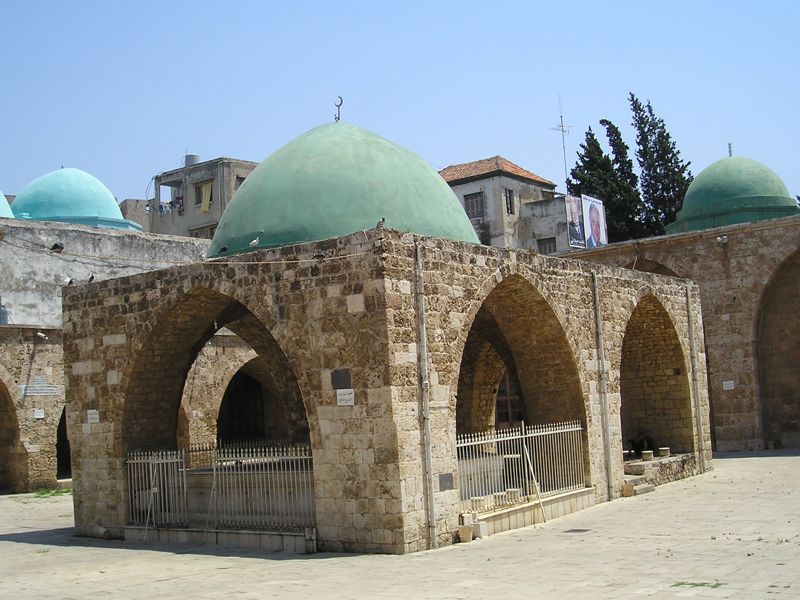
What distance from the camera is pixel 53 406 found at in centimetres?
1697

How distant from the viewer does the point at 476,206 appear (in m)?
34.3

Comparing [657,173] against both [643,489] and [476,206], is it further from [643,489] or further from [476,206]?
[643,489]

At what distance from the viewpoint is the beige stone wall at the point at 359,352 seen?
8.60 meters

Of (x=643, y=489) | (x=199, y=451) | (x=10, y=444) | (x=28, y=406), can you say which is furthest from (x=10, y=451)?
(x=643, y=489)

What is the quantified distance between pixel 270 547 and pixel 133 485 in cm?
237

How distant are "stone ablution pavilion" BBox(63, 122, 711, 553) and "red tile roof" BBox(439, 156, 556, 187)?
20449mm

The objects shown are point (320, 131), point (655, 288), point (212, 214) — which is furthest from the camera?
point (212, 214)

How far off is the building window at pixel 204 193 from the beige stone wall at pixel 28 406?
1919 cm

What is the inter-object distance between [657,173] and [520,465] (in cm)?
2572

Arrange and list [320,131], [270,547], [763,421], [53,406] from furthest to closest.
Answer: [763,421]
[53,406]
[320,131]
[270,547]

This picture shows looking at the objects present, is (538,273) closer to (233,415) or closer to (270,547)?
(270,547)

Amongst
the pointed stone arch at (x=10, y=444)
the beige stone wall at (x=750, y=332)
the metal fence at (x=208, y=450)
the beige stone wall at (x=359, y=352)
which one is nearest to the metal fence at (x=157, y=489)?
the beige stone wall at (x=359, y=352)

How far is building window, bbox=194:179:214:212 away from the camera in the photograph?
117 ft

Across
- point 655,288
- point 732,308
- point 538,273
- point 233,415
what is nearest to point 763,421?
point 732,308
